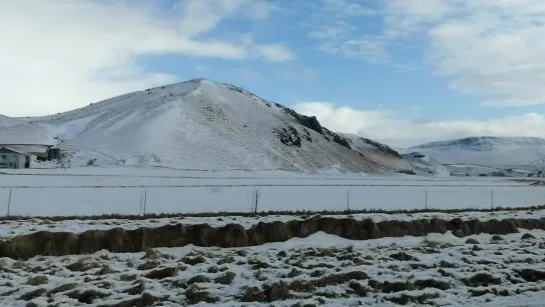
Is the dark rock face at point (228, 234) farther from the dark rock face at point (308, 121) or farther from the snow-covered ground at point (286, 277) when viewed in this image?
the dark rock face at point (308, 121)

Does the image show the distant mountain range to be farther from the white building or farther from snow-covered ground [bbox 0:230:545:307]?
snow-covered ground [bbox 0:230:545:307]

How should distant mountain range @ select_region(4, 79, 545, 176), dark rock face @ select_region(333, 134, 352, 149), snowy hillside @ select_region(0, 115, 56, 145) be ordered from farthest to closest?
1. dark rock face @ select_region(333, 134, 352, 149)
2. snowy hillside @ select_region(0, 115, 56, 145)
3. distant mountain range @ select_region(4, 79, 545, 176)

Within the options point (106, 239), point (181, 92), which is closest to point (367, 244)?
point (106, 239)

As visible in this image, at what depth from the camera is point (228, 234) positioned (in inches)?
762

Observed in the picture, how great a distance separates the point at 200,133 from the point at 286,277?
120 m

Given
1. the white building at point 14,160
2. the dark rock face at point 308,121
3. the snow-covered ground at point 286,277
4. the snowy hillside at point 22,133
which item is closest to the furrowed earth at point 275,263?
the snow-covered ground at point 286,277

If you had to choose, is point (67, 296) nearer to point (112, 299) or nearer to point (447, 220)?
point (112, 299)

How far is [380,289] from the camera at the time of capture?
12641 mm

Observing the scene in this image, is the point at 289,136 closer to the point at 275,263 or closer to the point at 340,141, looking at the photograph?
the point at 340,141

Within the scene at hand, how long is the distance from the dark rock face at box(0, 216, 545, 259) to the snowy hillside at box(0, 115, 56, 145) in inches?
4846

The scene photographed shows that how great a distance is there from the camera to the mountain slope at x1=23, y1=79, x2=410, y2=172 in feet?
374

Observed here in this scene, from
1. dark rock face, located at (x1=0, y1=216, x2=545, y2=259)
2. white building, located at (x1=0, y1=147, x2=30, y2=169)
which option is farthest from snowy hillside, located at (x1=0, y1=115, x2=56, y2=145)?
dark rock face, located at (x1=0, y1=216, x2=545, y2=259)

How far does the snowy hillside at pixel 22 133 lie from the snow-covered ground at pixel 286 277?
Answer: 12647 cm

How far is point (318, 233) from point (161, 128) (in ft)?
372
